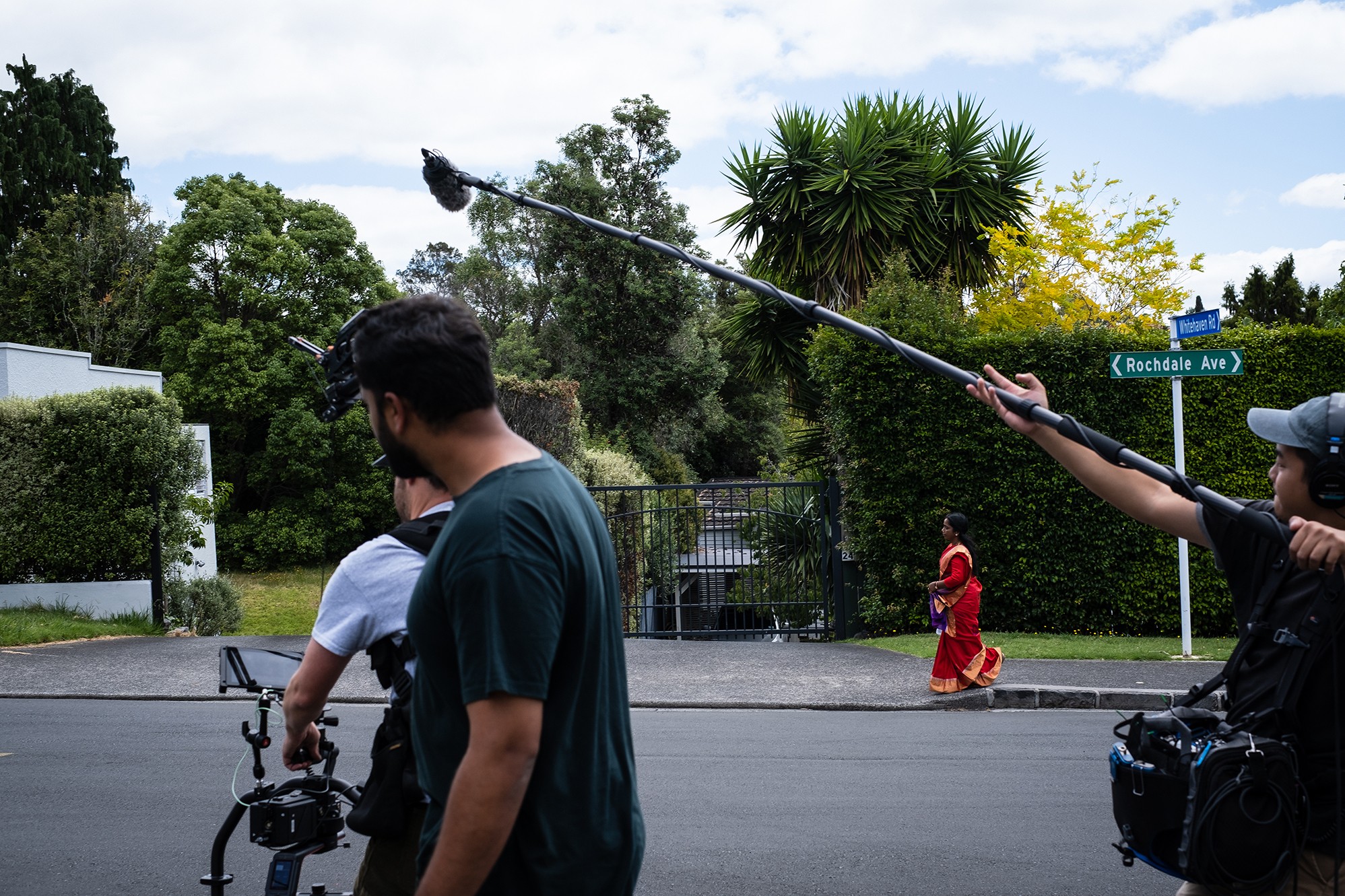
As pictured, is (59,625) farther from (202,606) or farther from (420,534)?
(420,534)

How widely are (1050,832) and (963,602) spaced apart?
3948 millimetres

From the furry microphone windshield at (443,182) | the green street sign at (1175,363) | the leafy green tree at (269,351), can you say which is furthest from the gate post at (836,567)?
the leafy green tree at (269,351)

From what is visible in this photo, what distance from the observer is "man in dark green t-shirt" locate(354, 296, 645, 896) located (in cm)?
178

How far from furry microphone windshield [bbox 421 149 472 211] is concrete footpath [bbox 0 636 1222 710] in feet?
21.7

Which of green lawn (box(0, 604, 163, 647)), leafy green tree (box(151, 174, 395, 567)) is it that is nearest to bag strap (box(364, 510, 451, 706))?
green lawn (box(0, 604, 163, 647))

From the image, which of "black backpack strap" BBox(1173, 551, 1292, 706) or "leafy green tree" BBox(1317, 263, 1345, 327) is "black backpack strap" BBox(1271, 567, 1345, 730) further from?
"leafy green tree" BBox(1317, 263, 1345, 327)

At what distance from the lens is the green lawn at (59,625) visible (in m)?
13.7

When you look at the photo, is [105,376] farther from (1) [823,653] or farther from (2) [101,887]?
(2) [101,887]

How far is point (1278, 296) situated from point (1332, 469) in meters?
46.2

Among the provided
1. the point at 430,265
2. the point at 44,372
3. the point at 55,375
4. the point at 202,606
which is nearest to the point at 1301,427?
the point at 202,606

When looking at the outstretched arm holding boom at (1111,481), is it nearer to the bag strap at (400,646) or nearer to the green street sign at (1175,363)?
the bag strap at (400,646)

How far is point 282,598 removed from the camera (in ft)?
108

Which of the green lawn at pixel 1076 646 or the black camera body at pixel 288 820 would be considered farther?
the green lawn at pixel 1076 646

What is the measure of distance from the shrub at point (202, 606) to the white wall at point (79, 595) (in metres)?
0.42
